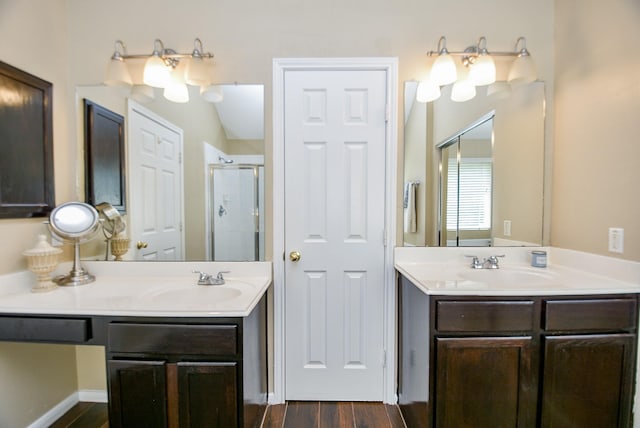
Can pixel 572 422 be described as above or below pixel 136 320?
below

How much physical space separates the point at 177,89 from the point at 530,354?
2312mm

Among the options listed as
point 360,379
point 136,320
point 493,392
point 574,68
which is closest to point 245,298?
point 136,320

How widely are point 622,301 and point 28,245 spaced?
2.96m

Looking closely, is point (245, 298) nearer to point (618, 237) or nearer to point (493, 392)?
point (493, 392)

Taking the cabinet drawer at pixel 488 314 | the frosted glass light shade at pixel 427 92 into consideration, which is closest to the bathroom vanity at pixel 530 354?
the cabinet drawer at pixel 488 314

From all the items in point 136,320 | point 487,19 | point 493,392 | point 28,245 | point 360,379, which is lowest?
point 360,379

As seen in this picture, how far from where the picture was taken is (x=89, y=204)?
70.9 inches

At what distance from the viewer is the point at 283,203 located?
1813 mm

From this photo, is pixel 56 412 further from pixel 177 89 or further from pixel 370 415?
pixel 177 89

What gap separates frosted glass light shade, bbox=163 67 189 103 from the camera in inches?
69.1

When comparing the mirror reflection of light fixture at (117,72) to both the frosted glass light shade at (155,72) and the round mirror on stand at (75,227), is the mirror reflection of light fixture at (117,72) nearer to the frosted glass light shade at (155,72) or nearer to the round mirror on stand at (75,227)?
the frosted glass light shade at (155,72)

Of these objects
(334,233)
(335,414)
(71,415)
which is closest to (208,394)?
(335,414)

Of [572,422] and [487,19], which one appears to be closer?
[572,422]

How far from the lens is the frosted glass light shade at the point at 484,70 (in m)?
1.69
